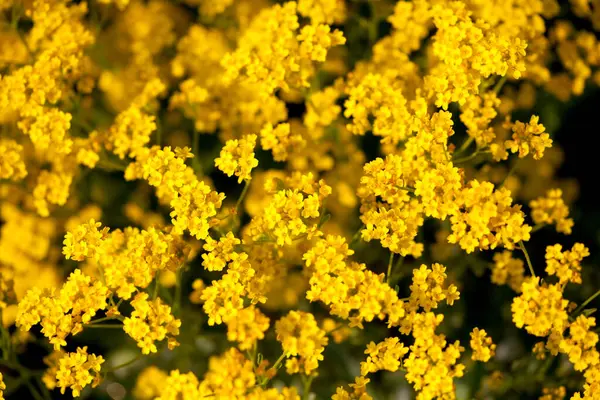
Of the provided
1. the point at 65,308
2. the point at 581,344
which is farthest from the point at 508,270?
the point at 65,308

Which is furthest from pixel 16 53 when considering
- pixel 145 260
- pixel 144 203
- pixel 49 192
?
pixel 145 260

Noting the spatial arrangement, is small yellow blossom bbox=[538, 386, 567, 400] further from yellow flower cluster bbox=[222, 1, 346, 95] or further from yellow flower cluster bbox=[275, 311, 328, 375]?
yellow flower cluster bbox=[222, 1, 346, 95]

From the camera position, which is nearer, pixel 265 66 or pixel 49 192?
pixel 265 66

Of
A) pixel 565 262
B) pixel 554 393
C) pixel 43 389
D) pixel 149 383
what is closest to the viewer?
pixel 565 262

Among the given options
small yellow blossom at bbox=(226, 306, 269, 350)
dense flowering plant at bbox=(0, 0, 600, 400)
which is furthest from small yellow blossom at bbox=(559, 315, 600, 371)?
small yellow blossom at bbox=(226, 306, 269, 350)

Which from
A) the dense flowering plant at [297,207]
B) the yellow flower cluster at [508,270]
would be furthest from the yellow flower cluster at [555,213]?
the yellow flower cluster at [508,270]

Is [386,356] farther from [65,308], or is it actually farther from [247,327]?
[65,308]

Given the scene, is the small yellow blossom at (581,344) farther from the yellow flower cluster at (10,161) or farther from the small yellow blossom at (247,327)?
the yellow flower cluster at (10,161)

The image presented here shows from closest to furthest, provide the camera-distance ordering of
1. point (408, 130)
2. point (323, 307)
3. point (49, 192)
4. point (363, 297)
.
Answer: point (363, 297) → point (408, 130) → point (49, 192) → point (323, 307)

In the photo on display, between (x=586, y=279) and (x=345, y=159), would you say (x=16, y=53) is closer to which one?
(x=345, y=159)
